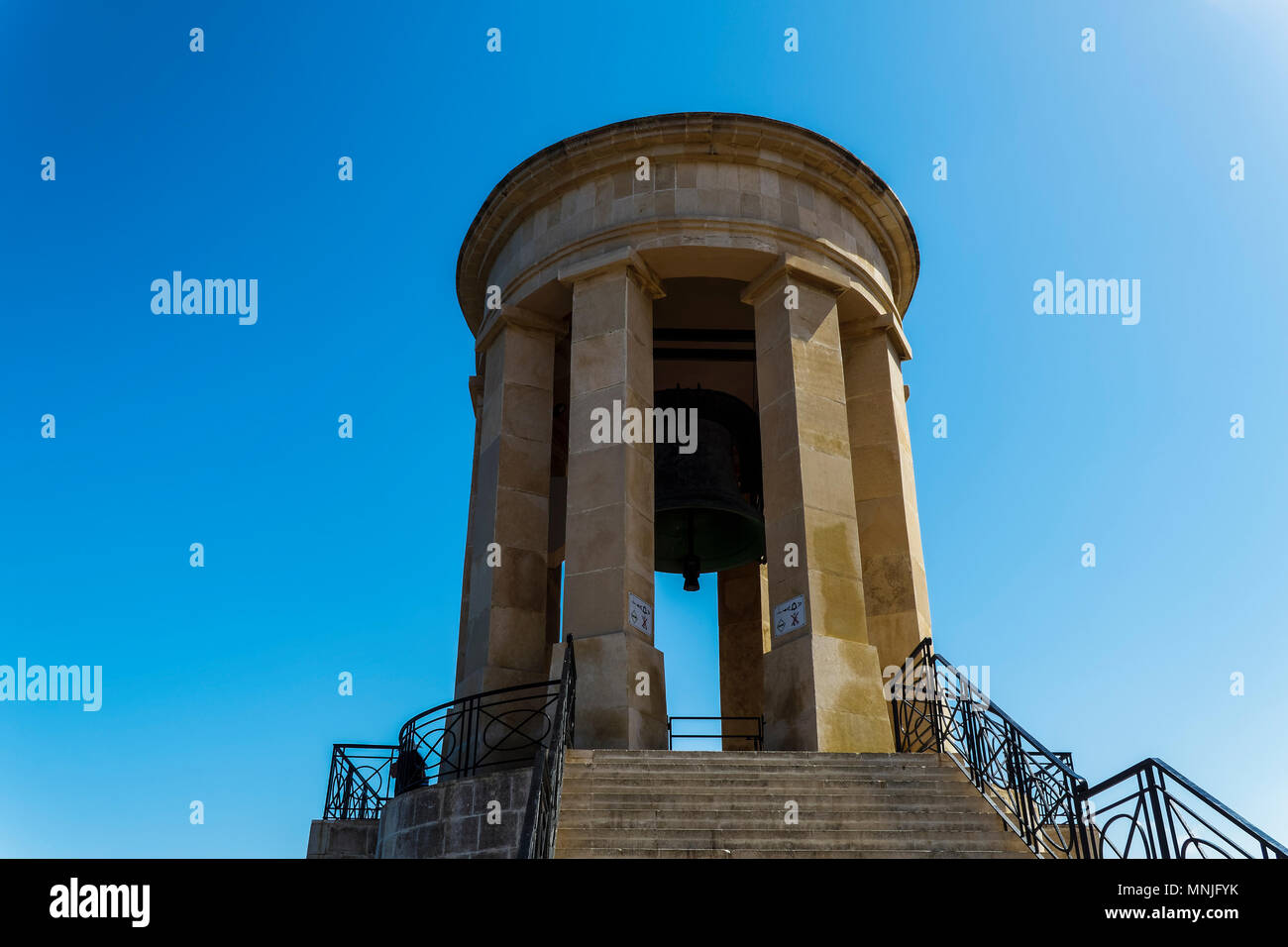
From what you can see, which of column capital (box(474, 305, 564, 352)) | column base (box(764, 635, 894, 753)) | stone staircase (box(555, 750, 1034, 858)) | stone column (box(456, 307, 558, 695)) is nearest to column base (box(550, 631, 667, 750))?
column base (box(764, 635, 894, 753))

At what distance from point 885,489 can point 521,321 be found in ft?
20.6

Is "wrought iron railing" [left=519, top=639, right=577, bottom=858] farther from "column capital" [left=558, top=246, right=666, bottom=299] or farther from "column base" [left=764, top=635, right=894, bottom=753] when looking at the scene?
"column capital" [left=558, top=246, right=666, bottom=299]

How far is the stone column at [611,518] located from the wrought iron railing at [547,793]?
2.17 metres

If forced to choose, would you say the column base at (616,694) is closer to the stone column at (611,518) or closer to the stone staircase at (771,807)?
the stone column at (611,518)

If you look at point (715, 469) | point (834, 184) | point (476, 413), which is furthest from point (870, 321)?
point (476, 413)

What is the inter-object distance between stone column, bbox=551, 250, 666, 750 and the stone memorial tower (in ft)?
0.10

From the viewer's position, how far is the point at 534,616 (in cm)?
1577

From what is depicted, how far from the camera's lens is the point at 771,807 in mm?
9602

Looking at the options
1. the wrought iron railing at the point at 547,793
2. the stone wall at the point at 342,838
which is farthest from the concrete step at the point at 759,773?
the stone wall at the point at 342,838

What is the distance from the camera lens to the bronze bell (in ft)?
54.8

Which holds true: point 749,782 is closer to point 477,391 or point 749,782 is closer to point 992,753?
point 992,753

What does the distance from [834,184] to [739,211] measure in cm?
196

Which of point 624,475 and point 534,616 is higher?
point 624,475
